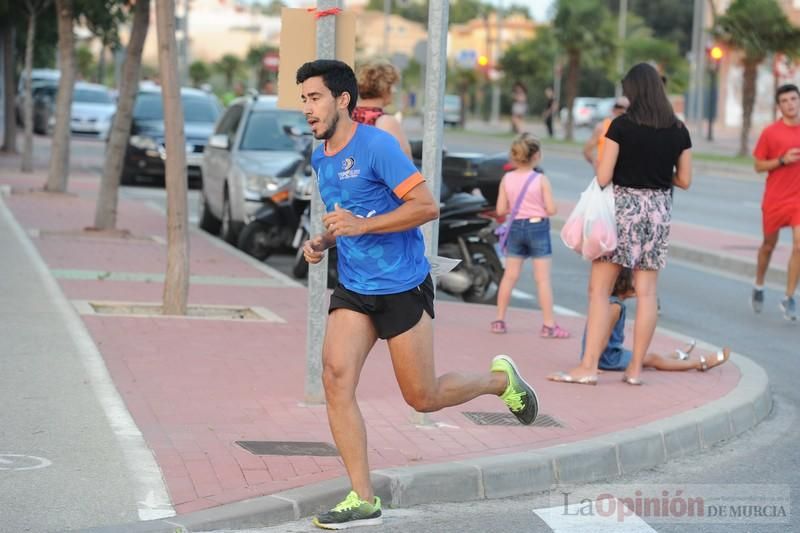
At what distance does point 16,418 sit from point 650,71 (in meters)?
4.10

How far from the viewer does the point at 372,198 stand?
588 centimetres

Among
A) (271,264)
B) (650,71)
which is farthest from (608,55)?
(650,71)

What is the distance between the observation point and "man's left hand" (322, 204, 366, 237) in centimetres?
561

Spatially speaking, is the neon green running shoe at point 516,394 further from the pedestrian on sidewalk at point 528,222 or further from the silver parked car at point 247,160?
the silver parked car at point 247,160

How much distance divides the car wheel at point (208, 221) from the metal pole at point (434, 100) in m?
11.5

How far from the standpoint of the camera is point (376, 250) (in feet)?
19.3

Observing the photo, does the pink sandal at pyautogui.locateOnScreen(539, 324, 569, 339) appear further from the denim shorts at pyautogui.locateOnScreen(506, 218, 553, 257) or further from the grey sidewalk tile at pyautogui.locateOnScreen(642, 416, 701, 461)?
the grey sidewalk tile at pyautogui.locateOnScreen(642, 416, 701, 461)

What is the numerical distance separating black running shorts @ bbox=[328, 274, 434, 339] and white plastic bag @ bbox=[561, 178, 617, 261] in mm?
3040

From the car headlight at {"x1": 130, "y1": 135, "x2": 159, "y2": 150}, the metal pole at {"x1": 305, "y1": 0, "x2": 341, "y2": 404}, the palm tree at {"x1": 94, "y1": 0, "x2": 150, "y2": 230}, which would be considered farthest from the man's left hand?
the car headlight at {"x1": 130, "y1": 135, "x2": 159, "y2": 150}

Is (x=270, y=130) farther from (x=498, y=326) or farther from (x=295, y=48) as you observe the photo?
(x=295, y=48)

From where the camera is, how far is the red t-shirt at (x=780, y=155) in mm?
12609

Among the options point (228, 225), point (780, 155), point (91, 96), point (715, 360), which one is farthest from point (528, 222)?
point (91, 96)

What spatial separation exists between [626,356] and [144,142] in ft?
60.4

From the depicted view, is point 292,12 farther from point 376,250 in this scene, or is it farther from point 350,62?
point 376,250
